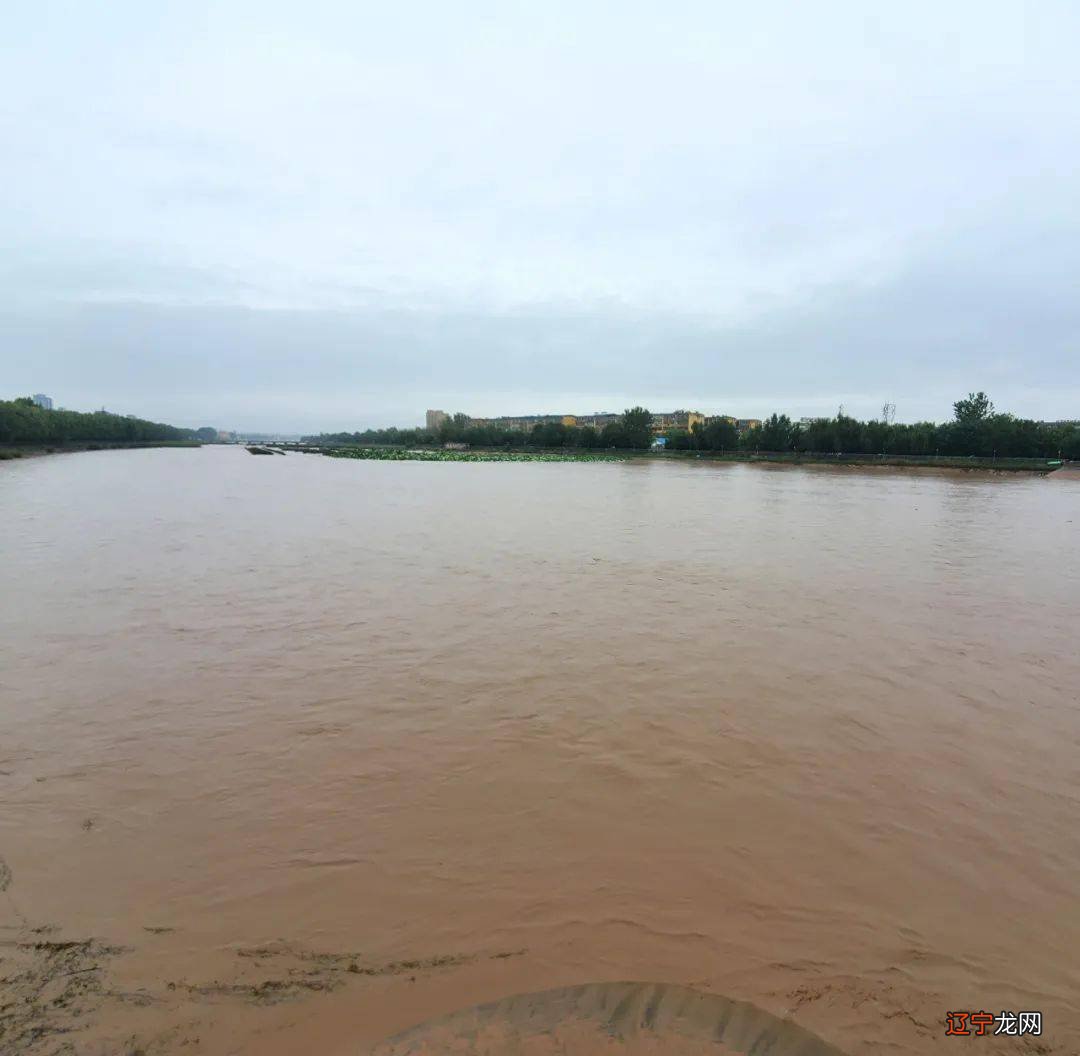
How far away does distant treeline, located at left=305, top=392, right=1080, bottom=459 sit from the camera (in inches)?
2884

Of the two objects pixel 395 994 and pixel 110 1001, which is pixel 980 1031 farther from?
pixel 110 1001

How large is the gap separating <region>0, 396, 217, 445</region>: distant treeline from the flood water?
76091 mm

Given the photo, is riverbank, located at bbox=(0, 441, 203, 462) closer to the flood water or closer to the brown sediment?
the flood water

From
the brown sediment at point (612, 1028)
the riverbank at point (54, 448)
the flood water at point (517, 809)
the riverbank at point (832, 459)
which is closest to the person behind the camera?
the brown sediment at point (612, 1028)

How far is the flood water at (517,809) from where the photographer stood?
116 inches

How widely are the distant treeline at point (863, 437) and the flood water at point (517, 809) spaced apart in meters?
78.8

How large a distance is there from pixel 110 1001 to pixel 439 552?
39.9 feet

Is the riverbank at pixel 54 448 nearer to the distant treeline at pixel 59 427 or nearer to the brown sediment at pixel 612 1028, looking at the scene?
the distant treeline at pixel 59 427

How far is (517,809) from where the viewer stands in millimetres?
4402

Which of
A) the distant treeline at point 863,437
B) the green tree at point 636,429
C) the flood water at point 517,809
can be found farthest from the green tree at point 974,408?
the flood water at point 517,809

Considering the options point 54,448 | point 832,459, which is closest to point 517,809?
point 832,459

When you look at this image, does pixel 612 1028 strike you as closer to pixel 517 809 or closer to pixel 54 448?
pixel 517 809

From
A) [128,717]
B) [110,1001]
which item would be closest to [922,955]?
[110,1001]

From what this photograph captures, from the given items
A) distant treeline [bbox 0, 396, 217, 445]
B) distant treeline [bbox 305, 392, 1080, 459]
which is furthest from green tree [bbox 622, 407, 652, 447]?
distant treeline [bbox 0, 396, 217, 445]
